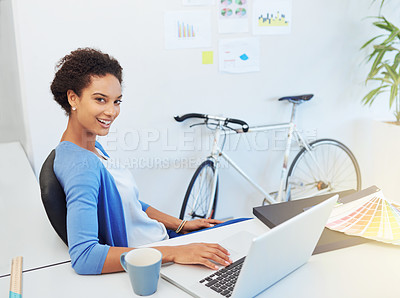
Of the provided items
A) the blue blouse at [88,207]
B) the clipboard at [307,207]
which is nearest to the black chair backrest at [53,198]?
the blue blouse at [88,207]

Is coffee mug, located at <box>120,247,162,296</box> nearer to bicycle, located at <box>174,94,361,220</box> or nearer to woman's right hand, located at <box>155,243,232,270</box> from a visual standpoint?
woman's right hand, located at <box>155,243,232,270</box>

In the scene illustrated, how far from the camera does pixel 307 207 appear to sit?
4.59 feet

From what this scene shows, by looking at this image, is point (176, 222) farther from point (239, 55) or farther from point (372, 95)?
point (372, 95)

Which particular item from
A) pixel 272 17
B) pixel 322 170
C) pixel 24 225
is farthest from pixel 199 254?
pixel 322 170

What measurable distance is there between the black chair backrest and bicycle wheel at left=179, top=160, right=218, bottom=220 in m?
1.40

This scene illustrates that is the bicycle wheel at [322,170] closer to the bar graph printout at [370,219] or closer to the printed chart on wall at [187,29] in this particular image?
the printed chart on wall at [187,29]

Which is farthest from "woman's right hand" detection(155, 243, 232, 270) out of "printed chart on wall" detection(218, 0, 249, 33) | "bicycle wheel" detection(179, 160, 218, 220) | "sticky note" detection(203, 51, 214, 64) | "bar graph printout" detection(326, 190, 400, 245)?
"printed chart on wall" detection(218, 0, 249, 33)

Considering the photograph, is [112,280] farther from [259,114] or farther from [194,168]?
[259,114]

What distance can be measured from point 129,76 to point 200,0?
641 millimetres

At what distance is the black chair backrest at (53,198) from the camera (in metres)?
1.18

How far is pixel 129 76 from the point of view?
2.48 metres

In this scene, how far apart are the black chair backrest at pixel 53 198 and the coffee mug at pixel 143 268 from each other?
325 millimetres

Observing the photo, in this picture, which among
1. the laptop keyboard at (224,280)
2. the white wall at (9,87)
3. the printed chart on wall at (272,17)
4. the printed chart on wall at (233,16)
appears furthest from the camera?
the printed chart on wall at (272,17)

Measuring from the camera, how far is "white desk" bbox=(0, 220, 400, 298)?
98cm
